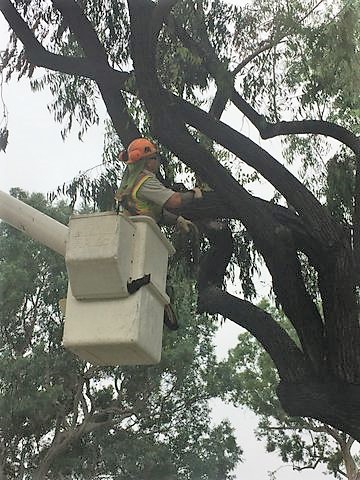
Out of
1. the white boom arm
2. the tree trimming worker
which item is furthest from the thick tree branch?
the white boom arm

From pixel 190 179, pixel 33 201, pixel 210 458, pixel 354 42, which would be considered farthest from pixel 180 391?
pixel 354 42

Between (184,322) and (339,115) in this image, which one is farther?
(184,322)

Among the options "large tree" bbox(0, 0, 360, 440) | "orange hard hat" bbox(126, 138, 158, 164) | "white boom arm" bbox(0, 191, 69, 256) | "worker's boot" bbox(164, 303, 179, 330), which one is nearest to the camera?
"white boom arm" bbox(0, 191, 69, 256)

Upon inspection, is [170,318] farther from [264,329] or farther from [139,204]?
[264,329]

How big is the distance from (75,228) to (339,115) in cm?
528

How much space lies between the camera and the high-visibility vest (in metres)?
3.12

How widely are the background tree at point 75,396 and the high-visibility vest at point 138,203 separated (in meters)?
8.66

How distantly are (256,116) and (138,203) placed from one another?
306 centimetres

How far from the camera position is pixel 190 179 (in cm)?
645

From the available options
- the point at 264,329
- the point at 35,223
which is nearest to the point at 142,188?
the point at 35,223

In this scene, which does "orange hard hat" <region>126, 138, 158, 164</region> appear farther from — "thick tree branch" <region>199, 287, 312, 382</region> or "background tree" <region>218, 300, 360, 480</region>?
"background tree" <region>218, 300, 360, 480</region>

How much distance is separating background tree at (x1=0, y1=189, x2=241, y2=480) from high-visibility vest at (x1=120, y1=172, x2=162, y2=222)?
8.66 m

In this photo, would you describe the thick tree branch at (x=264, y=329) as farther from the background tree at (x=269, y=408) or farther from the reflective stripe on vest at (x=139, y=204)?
the background tree at (x=269, y=408)

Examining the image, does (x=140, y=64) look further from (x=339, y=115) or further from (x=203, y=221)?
→ (x=339, y=115)
